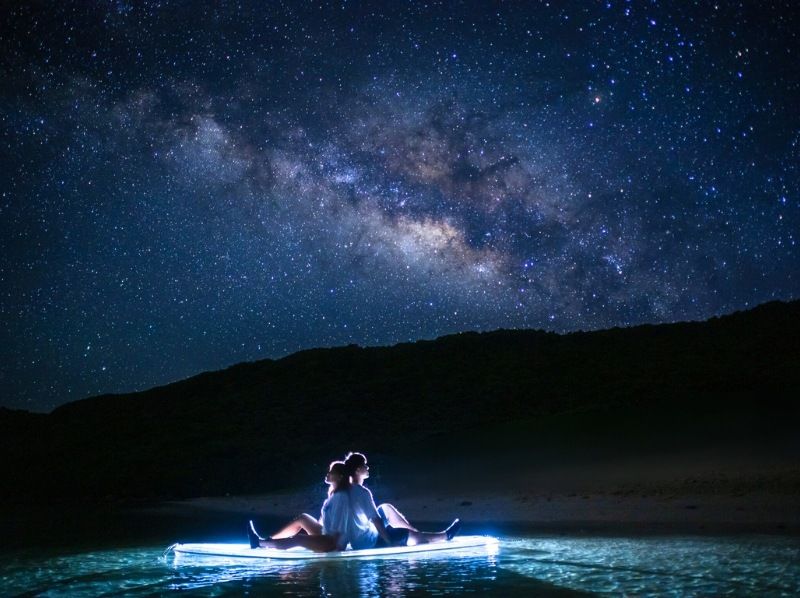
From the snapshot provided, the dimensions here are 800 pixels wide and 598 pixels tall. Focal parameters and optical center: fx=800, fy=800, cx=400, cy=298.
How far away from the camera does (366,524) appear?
12000mm

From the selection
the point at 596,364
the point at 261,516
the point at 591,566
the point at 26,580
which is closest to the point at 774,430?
the point at 261,516

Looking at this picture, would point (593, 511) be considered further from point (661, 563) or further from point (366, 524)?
point (366, 524)

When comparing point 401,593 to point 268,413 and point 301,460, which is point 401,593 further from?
point 268,413

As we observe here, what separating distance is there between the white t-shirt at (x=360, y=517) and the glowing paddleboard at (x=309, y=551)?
0.16m

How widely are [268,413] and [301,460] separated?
1574cm

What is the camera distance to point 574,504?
21859mm

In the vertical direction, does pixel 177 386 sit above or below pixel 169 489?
above

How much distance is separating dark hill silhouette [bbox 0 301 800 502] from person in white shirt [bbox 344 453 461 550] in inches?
762

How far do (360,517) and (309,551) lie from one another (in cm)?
92

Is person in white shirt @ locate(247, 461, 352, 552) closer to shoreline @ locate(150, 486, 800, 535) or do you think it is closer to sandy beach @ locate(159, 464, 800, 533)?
shoreline @ locate(150, 486, 800, 535)

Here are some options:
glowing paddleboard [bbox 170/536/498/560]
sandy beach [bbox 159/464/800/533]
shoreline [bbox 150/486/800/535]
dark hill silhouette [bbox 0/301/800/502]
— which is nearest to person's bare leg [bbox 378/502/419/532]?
glowing paddleboard [bbox 170/536/498/560]

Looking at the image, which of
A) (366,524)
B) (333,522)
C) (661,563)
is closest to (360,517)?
(366,524)

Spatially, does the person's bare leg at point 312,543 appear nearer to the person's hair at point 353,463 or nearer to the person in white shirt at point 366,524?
the person in white shirt at point 366,524

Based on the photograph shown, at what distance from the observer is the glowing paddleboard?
1173 centimetres
